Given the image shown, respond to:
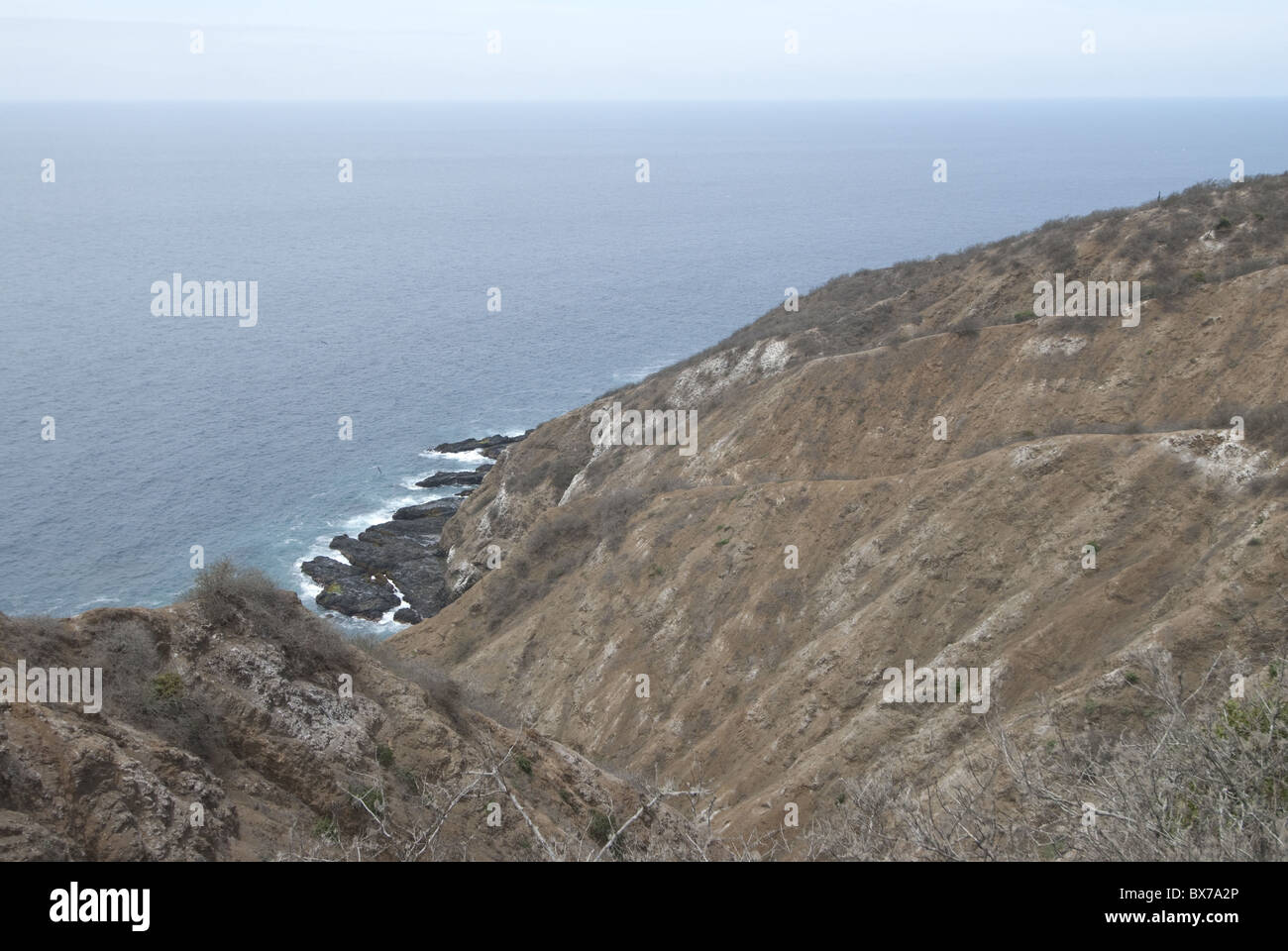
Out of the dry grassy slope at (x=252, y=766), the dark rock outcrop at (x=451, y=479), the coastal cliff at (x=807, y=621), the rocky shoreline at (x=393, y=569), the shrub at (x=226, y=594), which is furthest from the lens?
the dark rock outcrop at (x=451, y=479)

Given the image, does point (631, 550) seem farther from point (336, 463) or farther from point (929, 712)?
point (336, 463)

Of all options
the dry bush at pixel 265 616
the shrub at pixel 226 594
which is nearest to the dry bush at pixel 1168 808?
the dry bush at pixel 265 616

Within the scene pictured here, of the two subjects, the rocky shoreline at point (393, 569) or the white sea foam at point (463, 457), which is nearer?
the rocky shoreline at point (393, 569)

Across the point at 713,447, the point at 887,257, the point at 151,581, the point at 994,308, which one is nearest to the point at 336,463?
the point at 151,581

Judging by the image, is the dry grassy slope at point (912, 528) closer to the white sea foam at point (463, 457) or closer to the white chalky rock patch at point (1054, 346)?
the white chalky rock patch at point (1054, 346)

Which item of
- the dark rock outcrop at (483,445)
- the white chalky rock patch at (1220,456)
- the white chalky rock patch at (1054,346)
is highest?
the white chalky rock patch at (1054,346)

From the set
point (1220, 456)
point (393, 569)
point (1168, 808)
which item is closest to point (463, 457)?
point (393, 569)

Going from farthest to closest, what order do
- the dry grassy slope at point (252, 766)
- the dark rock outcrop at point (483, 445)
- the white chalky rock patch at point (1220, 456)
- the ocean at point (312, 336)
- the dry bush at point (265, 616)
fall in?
the dark rock outcrop at point (483, 445) → the ocean at point (312, 336) → the white chalky rock patch at point (1220, 456) → the dry bush at point (265, 616) → the dry grassy slope at point (252, 766)
